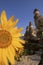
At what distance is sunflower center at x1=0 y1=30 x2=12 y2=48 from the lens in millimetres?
845

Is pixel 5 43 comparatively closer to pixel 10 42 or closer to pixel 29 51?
pixel 10 42

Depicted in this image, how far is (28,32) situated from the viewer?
956 millimetres

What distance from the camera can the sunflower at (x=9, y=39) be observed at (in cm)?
82

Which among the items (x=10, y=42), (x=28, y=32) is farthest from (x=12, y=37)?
(x=28, y=32)

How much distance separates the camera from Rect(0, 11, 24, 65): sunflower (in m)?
0.82

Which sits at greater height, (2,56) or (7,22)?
(7,22)

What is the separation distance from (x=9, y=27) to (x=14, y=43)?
0.27ft

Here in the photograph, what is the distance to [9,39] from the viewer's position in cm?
86

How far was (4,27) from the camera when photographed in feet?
2.72

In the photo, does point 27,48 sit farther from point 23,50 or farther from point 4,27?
point 4,27

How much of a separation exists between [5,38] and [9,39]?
0.07 feet

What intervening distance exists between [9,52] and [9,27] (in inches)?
4.9

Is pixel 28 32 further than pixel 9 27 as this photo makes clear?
Yes

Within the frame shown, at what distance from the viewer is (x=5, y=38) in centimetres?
86
